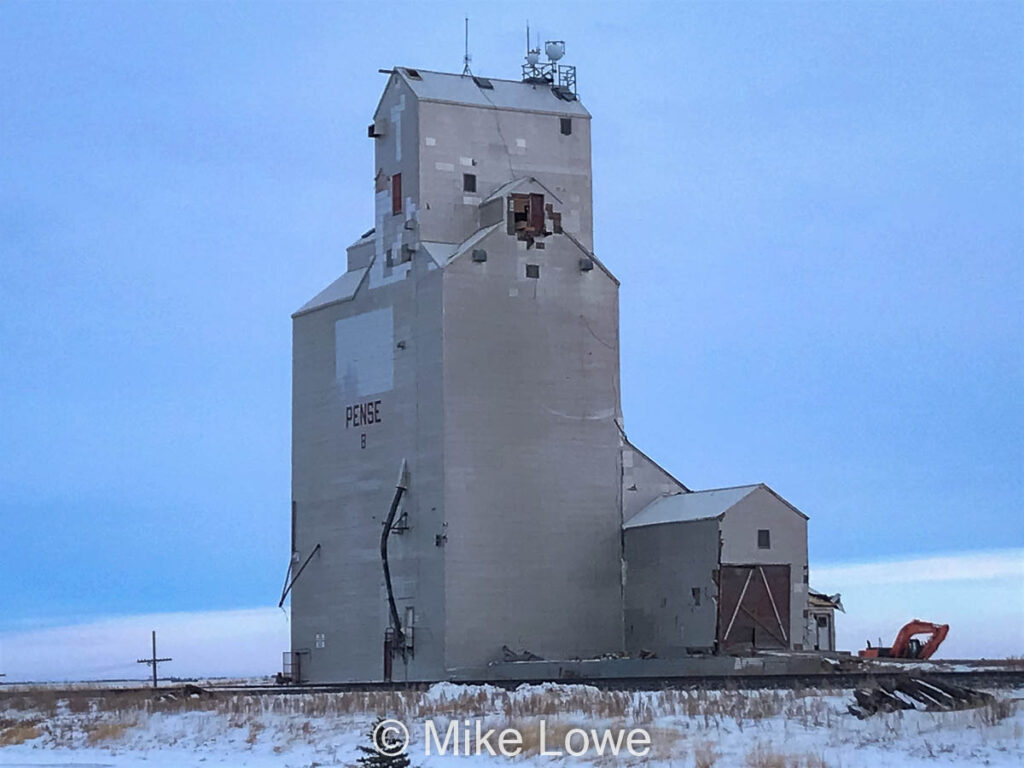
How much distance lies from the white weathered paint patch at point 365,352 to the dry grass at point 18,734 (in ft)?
65.5

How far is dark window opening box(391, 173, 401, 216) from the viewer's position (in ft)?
173

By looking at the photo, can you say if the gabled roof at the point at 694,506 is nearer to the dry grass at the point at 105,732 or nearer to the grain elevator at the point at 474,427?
the grain elevator at the point at 474,427

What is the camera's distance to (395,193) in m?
53.1

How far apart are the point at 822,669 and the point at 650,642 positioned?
9.09 m

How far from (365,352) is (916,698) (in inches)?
1116

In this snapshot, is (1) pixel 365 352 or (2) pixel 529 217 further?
(1) pixel 365 352

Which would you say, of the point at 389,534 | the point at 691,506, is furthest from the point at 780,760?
the point at 389,534

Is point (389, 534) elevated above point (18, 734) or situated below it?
above

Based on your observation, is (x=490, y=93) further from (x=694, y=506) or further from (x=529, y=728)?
(x=529, y=728)

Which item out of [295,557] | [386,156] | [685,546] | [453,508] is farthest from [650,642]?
[386,156]

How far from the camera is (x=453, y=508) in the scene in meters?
48.8

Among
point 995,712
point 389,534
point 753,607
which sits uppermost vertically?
point 389,534

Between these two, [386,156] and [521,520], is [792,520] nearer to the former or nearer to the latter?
[521,520]

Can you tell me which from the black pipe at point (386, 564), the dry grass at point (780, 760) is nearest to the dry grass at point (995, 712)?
the dry grass at point (780, 760)
